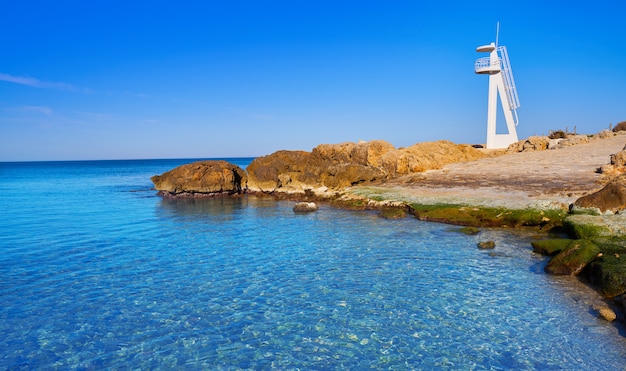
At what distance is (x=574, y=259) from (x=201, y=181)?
38.6 m

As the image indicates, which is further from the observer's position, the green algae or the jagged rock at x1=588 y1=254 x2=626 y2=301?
the green algae

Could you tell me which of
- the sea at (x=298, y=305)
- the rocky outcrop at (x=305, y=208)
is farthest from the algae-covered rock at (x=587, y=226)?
the rocky outcrop at (x=305, y=208)

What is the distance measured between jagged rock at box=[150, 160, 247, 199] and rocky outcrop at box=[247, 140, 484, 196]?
3253mm

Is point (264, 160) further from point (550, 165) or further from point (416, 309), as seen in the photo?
point (416, 309)

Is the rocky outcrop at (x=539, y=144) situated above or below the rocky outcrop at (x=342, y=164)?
above

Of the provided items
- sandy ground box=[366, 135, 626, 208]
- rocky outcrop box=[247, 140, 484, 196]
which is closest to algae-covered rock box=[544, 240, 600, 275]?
sandy ground box=[366, 135, 626, 208]

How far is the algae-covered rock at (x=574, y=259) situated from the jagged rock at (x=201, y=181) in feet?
121

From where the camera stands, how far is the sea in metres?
9.85

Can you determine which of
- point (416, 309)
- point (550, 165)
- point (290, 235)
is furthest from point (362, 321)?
point (550, 165)

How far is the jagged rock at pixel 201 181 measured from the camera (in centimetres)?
4688

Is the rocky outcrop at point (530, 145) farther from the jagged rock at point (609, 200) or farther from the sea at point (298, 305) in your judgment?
the sea at point (298, 305)

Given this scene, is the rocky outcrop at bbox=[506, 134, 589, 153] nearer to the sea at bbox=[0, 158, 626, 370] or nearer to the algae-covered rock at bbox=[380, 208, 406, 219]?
the algae-covered rock at bbox=[380, 208, 406, 219]

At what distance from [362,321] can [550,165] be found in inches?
1286

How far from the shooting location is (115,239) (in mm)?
23906
